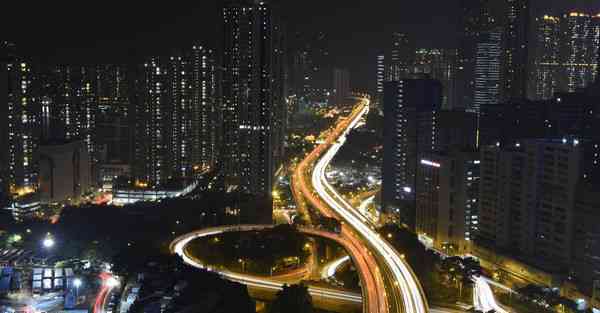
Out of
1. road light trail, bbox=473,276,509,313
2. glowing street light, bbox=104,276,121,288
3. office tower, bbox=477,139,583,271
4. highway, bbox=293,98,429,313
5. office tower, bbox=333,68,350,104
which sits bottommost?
road light trail, bbox=473,276,509,313

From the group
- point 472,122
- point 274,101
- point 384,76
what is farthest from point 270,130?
point 384,76

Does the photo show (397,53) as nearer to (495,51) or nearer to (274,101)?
(495,51)

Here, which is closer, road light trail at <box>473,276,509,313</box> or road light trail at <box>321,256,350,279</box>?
road light trail at <box>473,276,509,313</box>

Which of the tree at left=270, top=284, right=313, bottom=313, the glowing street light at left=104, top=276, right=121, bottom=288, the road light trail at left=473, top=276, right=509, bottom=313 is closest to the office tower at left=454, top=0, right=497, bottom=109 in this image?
the road light trail at left=473, top=276, right=509, bottom=313

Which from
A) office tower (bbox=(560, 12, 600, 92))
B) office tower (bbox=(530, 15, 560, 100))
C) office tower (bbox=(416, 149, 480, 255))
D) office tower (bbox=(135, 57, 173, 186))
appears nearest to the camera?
office tower (bbox=(416, 149, 480, 255))

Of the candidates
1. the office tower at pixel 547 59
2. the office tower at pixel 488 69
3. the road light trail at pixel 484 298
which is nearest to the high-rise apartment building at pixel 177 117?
the office tower at pixel 488 69

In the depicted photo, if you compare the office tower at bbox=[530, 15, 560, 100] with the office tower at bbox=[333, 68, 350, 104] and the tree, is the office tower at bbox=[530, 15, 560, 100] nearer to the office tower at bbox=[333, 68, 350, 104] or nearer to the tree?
the office tower at bbox=[333, 68, 350, 104]

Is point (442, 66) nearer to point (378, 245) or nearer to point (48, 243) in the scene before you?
point (378, 245)
